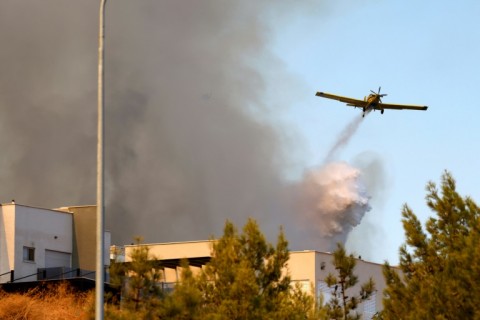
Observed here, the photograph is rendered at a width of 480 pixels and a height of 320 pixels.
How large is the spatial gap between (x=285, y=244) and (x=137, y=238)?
5341mm

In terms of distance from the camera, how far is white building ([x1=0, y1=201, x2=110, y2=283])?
77.0 m

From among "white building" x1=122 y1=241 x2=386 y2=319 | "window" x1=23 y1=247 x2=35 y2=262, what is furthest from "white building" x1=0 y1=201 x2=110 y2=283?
"white building" x1=122 y1=241 x2=386 y2=319

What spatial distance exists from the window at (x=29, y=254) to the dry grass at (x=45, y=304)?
6781 millimetres

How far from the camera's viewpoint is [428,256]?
44.3 metres

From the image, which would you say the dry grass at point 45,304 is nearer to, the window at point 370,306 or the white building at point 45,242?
the white building at point 45,242

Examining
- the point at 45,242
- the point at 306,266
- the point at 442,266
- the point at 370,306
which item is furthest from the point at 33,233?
the point at 442,266

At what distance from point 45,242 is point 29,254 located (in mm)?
1520

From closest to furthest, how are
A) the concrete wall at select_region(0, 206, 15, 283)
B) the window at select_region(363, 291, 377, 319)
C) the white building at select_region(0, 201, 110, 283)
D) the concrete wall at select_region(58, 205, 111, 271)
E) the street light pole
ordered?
the street light pole → the concrete wall at select_region(0, 206, 15, 283) → the white building at select_region(0, 201, 110, 283) → the concrete wall at select_region(58, 205, 111, 271) → the window at select_region(363, 291, 377, 319)

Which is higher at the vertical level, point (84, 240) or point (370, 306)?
point (84, 240)

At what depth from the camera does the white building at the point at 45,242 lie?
77000 mm

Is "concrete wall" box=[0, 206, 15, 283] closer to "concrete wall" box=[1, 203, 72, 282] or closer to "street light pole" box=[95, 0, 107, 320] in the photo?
"concrete wall" box=[1, 203, 72, 282]

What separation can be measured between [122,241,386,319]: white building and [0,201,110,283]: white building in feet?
10.4

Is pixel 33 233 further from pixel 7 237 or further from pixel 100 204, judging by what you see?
pixel 100 204

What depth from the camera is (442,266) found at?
4372 centimetres
